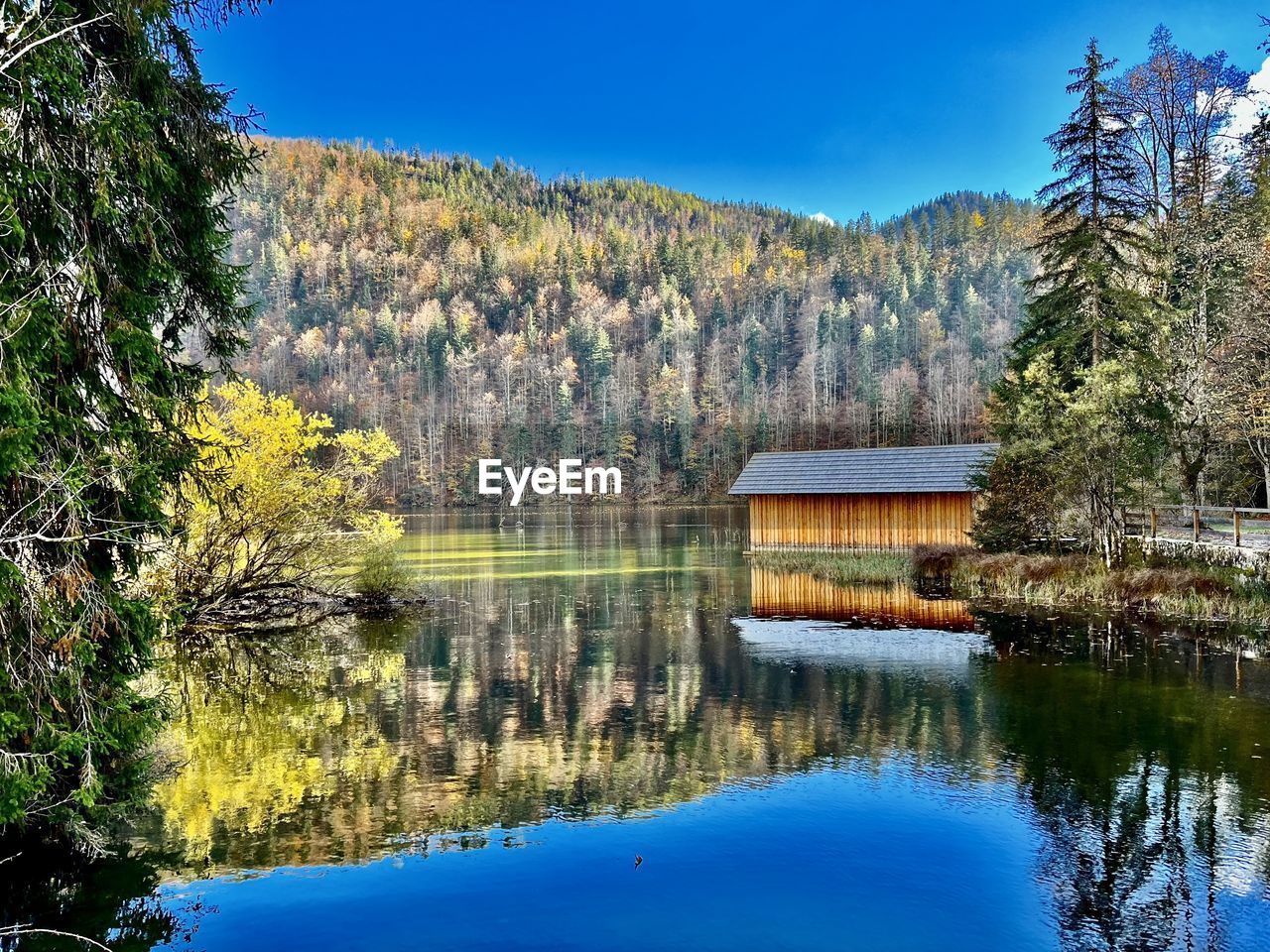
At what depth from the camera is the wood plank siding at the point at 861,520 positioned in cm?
3388

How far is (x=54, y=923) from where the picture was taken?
23.7 feet

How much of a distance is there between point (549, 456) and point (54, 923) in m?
100

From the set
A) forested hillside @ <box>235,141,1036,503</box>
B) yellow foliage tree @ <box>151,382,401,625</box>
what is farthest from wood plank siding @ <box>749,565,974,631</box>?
forested hillside @ <box>235,141,1036,503</box>

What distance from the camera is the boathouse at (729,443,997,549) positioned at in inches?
1332

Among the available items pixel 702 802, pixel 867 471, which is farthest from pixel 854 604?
pixel 702 802

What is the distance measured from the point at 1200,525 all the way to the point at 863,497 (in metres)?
12.5

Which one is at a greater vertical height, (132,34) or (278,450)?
(132,34)

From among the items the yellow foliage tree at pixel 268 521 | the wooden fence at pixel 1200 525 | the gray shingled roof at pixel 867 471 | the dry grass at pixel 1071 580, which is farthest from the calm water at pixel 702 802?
the gray shingled roof at pixel 867 471

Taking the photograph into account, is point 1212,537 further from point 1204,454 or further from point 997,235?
point 997,235

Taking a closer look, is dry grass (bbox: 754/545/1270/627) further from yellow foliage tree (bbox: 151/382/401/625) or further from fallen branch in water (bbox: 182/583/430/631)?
A: yellow foliage tree (bbox: 151/382/401/625)

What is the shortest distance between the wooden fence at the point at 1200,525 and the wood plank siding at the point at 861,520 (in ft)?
20.5

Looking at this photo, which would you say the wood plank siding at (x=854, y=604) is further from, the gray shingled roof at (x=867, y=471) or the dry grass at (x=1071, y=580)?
the gray shingled roof at (x=867, y=471)

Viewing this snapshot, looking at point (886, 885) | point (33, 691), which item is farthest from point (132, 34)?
point (886, 885)

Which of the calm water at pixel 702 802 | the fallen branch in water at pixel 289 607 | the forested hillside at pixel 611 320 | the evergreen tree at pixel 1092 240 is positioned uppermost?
the forested hillside at pixel 611 320
